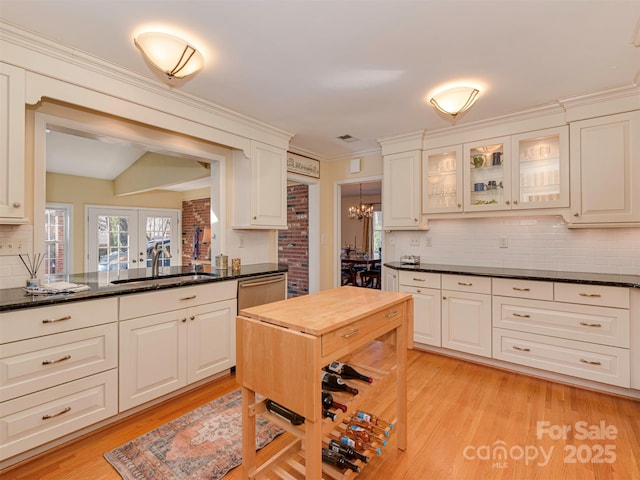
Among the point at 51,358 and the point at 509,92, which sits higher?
the point at 509,92

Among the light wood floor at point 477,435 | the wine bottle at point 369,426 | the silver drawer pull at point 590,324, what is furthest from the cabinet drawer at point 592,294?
the wine bottle at point 369,426

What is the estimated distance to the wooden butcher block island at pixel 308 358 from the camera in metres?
1.25

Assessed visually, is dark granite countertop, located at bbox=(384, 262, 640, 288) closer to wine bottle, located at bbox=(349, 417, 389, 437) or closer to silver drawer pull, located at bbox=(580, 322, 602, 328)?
Answer: silver drawer pull, located at bbox=(580, 322, 602, 328)

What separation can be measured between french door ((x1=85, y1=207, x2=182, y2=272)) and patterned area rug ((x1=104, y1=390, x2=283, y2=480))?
4.27 meters

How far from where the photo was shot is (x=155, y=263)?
2.83 m

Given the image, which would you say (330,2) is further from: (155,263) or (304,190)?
(304,190)

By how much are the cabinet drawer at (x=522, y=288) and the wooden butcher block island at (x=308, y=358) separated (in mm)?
1549

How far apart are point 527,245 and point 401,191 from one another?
1.47m

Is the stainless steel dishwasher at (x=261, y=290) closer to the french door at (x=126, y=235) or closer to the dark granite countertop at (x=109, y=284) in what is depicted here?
the dark granite countertop at (x=109, y=284)

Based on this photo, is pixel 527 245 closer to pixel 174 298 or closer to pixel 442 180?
pixel 442 180

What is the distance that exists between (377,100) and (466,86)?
0.74 meters

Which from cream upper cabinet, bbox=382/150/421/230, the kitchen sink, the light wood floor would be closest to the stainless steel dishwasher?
the kitchen sink

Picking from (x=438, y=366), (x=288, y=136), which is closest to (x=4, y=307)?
(x=288, y=136)

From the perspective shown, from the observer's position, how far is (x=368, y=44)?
200cm
